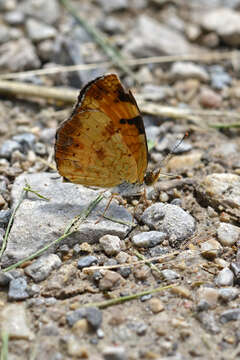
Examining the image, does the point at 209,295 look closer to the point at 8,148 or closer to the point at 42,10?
the point at 8,148

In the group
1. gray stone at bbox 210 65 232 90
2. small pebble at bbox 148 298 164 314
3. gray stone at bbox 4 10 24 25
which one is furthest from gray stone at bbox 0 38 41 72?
small pebble at bbox 148 298 164 314

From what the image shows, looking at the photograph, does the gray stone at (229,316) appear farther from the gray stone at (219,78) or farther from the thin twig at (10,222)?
the gray stone at (219,78)

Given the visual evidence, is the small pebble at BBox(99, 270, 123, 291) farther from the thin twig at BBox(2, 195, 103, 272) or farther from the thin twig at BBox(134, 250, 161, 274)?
the thin twig at BBox(2, 195, 103, 272)

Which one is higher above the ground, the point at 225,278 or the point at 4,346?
the point at 4,346

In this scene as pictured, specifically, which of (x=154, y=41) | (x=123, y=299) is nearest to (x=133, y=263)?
(x=123, y=299)

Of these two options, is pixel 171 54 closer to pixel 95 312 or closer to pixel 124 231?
pixel 124 231
